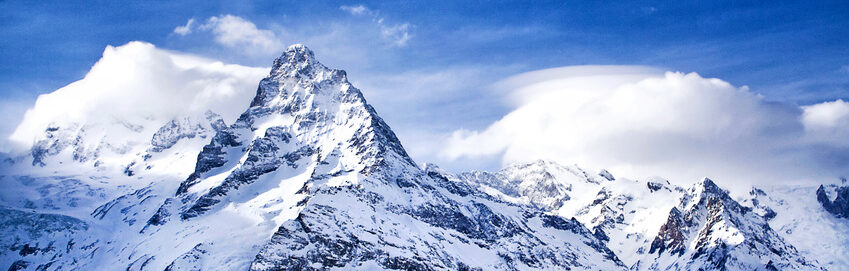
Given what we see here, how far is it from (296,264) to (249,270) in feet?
39.3

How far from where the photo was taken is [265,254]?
199 metres

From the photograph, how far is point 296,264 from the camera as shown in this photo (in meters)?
199

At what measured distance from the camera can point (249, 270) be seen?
7682 inches

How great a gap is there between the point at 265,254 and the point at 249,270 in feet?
20.0

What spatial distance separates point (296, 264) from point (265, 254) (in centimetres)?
842
